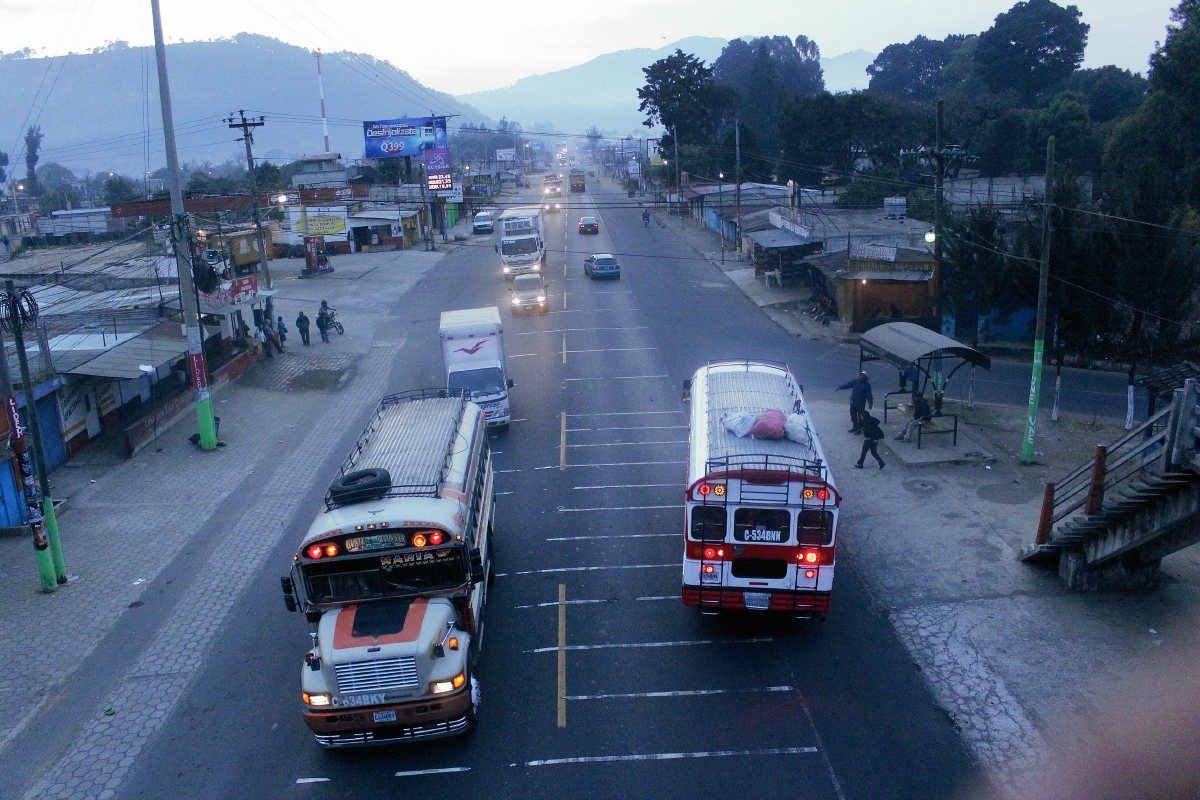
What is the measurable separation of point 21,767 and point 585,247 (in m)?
49.7

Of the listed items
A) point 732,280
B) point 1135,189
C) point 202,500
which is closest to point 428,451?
point 202,500

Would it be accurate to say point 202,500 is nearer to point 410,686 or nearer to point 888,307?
point 410,686

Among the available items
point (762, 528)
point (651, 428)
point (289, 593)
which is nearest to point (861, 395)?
point (651, 428)

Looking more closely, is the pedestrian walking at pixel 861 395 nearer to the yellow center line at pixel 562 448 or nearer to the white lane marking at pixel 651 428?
the white lane marking at pixel 651 428

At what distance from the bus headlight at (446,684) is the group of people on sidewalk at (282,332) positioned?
2475cm

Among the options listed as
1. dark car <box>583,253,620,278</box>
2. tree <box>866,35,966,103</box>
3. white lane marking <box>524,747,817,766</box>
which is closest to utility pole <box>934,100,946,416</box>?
white lane marking <box>524,747,817,766</box>

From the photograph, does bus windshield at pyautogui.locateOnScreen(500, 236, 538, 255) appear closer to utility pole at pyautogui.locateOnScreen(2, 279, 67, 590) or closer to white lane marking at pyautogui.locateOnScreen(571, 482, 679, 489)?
white lane marking at pyautogui.locateOnScreen(571, 482, 679, 489)

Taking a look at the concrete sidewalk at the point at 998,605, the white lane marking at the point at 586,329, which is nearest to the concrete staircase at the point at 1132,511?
the concrete sidewalk at the point at 998,605

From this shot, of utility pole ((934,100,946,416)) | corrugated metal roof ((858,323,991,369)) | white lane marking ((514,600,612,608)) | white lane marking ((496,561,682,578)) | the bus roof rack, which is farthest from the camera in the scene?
utility pole ((934,100,946,416))

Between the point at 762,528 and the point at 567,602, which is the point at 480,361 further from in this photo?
the point at 762,528

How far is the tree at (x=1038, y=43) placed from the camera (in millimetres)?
81812

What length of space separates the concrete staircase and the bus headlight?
9.19 m

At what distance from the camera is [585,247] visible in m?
56.9

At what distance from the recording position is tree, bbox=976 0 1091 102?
81.8 meters
